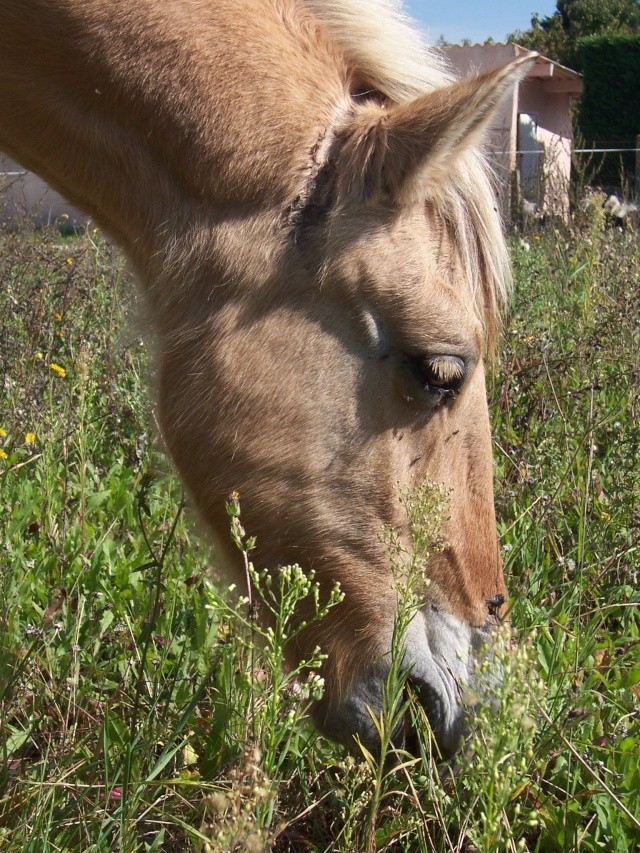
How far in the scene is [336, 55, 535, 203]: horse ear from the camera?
1.82 m

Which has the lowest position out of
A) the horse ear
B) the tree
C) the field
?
the field

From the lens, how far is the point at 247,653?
7.45 ft

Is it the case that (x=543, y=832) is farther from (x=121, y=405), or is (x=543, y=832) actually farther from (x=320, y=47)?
(x=121, y=405)

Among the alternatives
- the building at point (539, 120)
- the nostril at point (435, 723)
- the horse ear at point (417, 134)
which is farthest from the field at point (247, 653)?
the building at point (539, 120)

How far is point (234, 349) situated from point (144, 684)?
85cm

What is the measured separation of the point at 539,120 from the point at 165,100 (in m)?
27.6

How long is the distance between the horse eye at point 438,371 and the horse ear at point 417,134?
387mm

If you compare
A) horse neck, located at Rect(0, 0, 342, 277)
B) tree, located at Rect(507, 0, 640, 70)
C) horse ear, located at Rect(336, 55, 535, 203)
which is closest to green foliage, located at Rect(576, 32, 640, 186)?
tree, located at Rect(507, 0, 640, 70)

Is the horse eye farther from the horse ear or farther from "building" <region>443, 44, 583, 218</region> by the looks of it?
"building" <region>443, 44, 583, 218</region>

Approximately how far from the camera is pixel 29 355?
3996mm

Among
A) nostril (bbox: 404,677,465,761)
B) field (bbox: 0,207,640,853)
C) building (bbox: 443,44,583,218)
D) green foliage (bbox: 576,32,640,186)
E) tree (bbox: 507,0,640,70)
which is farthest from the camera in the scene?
tree (bbox: 507,0,640,70)

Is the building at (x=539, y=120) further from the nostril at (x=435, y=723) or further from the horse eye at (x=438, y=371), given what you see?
the nostril at (x=435, y=723)

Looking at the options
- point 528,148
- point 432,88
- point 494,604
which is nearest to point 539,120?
point 528,148

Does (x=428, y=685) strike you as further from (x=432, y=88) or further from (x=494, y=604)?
(x=432, y=88)
